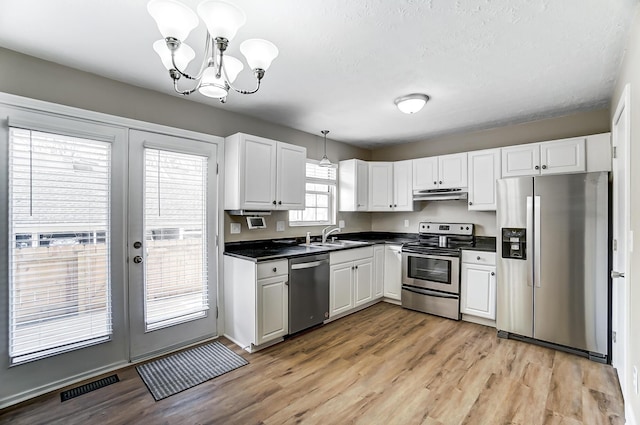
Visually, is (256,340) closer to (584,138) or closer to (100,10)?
(100,10)

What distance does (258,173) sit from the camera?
3.26 m

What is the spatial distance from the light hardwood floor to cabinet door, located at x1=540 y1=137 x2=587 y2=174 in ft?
6.14

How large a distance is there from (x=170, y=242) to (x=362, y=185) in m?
2.85

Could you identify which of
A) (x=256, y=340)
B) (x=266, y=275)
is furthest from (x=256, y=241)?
(x=256, y=340)

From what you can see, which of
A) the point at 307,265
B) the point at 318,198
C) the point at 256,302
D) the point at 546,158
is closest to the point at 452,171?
the point at 546,158

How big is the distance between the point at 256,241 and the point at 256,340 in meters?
1.15

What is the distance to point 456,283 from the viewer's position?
3.75 meters

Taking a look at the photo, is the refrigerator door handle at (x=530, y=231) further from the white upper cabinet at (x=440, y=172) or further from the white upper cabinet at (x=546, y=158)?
the white upper cabinet at (x=440, y=172)

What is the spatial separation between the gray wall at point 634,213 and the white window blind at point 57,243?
3.56m

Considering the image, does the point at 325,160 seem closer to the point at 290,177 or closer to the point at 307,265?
the point at 290,177

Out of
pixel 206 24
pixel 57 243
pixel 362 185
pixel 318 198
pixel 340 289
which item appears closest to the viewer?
pixel 206 24

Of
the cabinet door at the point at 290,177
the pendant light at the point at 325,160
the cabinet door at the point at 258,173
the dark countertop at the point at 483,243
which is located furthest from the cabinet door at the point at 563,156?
the cabinet door at the point at 258,173

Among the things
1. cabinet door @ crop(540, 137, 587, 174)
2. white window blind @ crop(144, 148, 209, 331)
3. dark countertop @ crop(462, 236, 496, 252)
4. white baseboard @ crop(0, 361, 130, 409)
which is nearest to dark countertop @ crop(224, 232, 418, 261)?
white window blind @ crop(144, 148, 209, 331)

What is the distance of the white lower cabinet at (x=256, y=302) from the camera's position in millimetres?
2883
